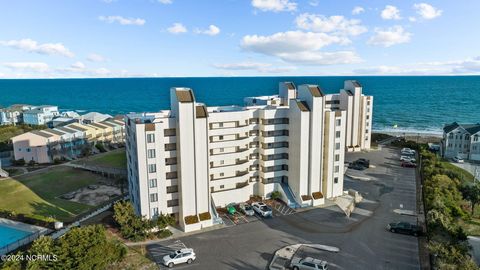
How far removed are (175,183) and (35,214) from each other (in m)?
25.7

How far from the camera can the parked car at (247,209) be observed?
52256mm

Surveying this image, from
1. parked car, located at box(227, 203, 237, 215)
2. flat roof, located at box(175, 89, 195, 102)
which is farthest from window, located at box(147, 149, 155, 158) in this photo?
parked car, located at box(227, 203, 237, 215)

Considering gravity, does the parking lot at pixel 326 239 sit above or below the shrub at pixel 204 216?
below

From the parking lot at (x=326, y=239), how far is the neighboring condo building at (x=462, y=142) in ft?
121

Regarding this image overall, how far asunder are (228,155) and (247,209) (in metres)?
8.94

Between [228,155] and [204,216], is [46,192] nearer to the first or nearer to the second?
[204,216]

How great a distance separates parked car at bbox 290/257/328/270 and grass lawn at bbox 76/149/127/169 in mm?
53626

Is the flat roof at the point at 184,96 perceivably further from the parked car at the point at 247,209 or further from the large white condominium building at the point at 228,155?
the parked car at the point at 247,209

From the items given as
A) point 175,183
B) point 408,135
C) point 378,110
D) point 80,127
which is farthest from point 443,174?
point 378,110

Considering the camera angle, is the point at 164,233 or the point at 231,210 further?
the point at 231,210

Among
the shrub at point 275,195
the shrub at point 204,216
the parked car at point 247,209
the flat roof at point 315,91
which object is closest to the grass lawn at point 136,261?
the shrub at point 204,216

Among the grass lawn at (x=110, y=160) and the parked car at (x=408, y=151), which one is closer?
the grass lawn at (x=110, y=160)

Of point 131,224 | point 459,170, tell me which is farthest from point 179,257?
point 459,170

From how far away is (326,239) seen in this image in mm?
44594
